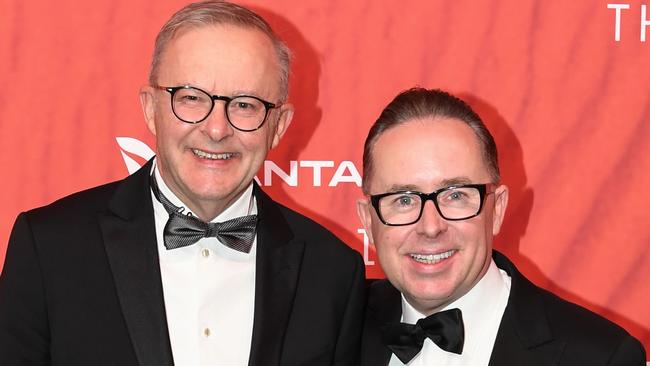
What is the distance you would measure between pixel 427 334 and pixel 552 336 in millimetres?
318

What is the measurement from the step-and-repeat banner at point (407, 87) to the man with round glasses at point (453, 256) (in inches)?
31.3

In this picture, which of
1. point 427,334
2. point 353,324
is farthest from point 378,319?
point 427,334

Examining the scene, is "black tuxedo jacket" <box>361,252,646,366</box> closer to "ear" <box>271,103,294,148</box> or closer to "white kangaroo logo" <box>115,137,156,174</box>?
"ear" <box>271,103,294,148</box>

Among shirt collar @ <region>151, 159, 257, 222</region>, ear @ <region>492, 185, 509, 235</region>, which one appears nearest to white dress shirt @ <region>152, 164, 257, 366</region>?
shirt collar @ <region>151, 159, 257, 222</region>

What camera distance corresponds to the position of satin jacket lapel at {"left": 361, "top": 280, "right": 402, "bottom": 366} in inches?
103

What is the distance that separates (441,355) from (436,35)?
1.29 m

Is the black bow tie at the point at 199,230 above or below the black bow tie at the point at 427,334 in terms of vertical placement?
above

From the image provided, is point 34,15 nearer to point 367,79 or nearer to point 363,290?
point 367,79

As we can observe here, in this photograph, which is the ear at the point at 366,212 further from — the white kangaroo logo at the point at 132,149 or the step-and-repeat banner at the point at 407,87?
the white kangaroo logo at the point at 132,149

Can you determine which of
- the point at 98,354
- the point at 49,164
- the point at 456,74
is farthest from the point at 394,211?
the point at 49,164

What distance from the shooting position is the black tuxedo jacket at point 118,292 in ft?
7.57

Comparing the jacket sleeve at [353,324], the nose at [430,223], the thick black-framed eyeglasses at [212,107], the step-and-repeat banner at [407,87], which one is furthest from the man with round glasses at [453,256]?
the step-and-repeat banner at [407,87]

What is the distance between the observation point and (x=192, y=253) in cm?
253

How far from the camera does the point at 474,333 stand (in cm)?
254
